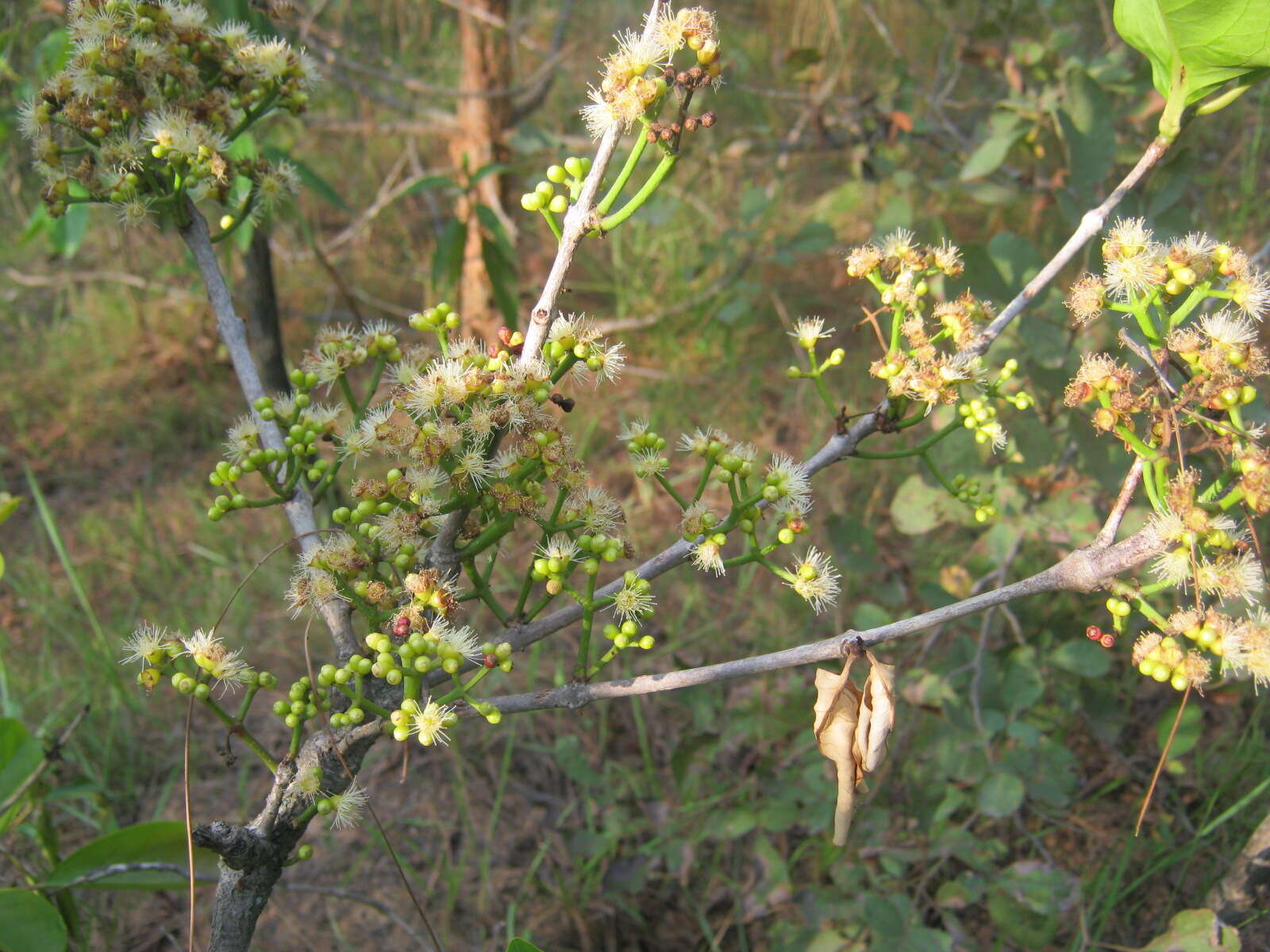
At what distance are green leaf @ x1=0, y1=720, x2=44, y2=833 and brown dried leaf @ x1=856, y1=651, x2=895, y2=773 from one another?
1386 millimetres

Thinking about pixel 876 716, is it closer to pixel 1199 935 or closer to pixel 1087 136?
pixel 1199 935

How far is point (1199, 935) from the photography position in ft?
5.28

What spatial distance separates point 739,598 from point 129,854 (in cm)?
198

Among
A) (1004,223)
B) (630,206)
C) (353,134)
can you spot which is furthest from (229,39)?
(353,134)

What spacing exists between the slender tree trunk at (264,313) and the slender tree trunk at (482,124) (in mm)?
1283

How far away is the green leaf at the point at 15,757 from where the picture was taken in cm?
159

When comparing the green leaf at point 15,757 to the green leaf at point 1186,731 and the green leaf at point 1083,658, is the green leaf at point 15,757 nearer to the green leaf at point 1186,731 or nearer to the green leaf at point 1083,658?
the green leaf at point 1083,658

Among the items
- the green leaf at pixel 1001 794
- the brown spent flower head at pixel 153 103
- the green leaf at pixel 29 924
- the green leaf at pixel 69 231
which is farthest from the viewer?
the green leaf at pixel 69 231

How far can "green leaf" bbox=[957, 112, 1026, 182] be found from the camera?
2361mm

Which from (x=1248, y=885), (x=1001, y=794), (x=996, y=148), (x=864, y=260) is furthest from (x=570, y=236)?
(x=996, y=148)

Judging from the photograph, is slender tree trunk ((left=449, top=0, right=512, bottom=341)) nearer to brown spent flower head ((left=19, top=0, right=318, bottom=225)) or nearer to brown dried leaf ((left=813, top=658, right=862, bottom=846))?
brown spent flower head ((left=19, top=0, right=318, bottom=225))

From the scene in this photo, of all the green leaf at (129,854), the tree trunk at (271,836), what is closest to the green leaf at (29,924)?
the green leaf at (129,854)

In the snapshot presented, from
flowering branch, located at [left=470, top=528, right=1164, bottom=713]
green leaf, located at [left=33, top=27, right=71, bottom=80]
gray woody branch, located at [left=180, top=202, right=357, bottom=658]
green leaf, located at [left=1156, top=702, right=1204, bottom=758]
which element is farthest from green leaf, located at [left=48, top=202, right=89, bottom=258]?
green leaf, located at [left=1156, top=702, right=1204, bottom=758]

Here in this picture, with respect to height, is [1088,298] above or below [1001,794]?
above
